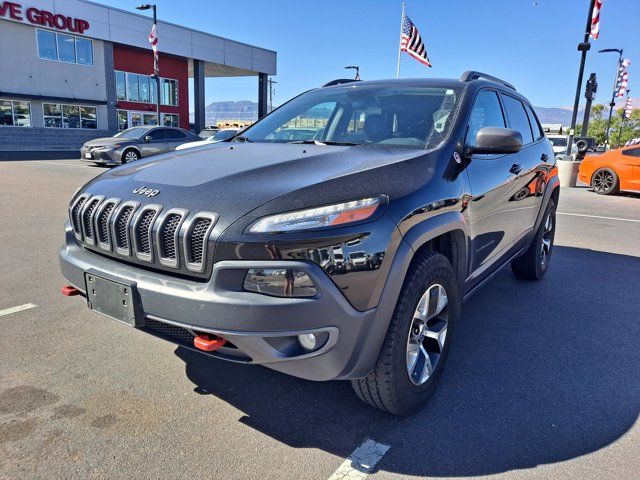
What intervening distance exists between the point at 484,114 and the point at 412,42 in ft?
51.9

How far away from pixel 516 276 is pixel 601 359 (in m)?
1.86

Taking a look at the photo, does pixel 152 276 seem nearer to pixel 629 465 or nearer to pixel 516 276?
pixel 629 465

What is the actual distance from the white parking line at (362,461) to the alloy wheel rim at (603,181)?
13.0m

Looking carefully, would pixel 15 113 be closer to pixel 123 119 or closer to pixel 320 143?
pixel 123 119

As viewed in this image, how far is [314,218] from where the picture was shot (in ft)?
6.54

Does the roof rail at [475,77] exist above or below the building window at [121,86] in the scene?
below

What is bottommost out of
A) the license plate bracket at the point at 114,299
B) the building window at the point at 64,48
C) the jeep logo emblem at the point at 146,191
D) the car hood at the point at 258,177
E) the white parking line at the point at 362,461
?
the white parking line at the point at 362,461

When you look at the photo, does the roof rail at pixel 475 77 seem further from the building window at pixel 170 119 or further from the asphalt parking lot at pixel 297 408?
the building window at pixel 170 119

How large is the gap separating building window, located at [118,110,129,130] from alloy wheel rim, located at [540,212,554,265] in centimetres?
3129

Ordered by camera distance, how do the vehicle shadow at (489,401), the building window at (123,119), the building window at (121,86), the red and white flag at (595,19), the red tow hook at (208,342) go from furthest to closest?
1. the building window at (123,119)
2. the building window at (121,86)
3. the red and white flag at (595,19)
4. the vehicle shadow at (489,401)
5. the red tow hook at (208,342)

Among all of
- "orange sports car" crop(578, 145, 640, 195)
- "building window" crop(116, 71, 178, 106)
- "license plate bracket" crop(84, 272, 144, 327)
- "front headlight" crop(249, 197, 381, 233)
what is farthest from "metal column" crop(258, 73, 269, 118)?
"front headlight" crop(249, 197, 381, 233)

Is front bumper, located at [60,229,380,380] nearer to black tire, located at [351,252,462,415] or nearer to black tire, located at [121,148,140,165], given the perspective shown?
black tire, located at [351,252,462,415]

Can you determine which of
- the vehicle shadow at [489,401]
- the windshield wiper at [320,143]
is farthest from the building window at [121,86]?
the vehicle shadow at [489,401]

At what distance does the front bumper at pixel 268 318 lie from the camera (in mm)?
1934
